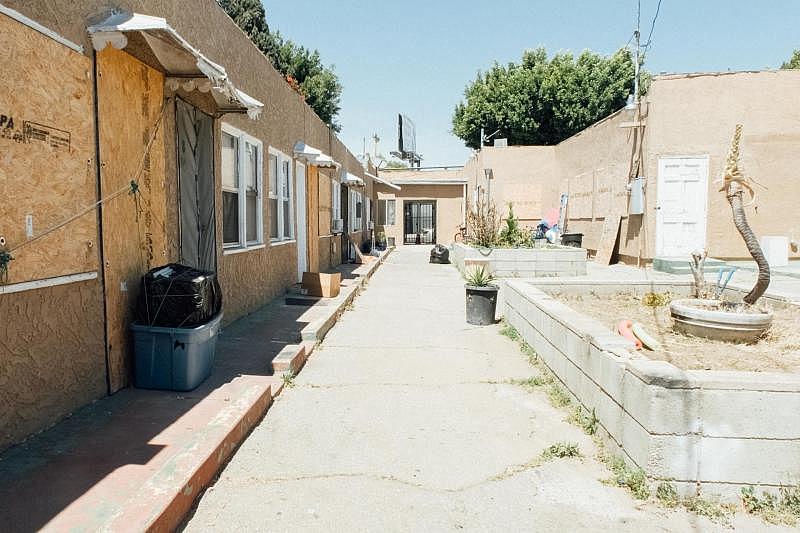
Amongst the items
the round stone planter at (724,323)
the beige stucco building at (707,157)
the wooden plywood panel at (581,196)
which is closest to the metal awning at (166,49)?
the round stone planter at (724,323)

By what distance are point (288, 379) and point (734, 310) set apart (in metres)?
4.41

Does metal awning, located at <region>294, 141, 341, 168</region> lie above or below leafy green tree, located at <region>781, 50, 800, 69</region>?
below

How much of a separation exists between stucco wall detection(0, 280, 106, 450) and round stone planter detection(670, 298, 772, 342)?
16.9ft

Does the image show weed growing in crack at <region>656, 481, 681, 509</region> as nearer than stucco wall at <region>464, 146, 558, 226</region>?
Yes

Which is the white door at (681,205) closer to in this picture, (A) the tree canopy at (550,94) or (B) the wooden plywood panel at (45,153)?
(B) the wooden plywood panel at (45,153)

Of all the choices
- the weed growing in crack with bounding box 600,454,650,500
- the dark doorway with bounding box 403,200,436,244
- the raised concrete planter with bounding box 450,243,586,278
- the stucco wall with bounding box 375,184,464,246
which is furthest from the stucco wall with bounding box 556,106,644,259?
the weed growing in crack with bounding box 600,454,650,500

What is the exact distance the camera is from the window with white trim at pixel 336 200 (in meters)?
15.9

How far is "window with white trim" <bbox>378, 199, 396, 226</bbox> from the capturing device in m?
29.7

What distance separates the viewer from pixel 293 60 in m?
31.9

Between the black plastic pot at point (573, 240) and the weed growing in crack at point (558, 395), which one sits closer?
the weed growing in crack at point (558, 395)

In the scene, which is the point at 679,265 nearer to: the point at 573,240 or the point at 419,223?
the point at 573,240

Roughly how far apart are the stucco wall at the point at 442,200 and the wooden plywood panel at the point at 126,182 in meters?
24.0

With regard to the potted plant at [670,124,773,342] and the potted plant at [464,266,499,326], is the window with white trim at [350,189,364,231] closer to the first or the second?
the potted plant at [464,266,499,326]

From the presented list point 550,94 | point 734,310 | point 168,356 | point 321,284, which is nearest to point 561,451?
point 734,310
